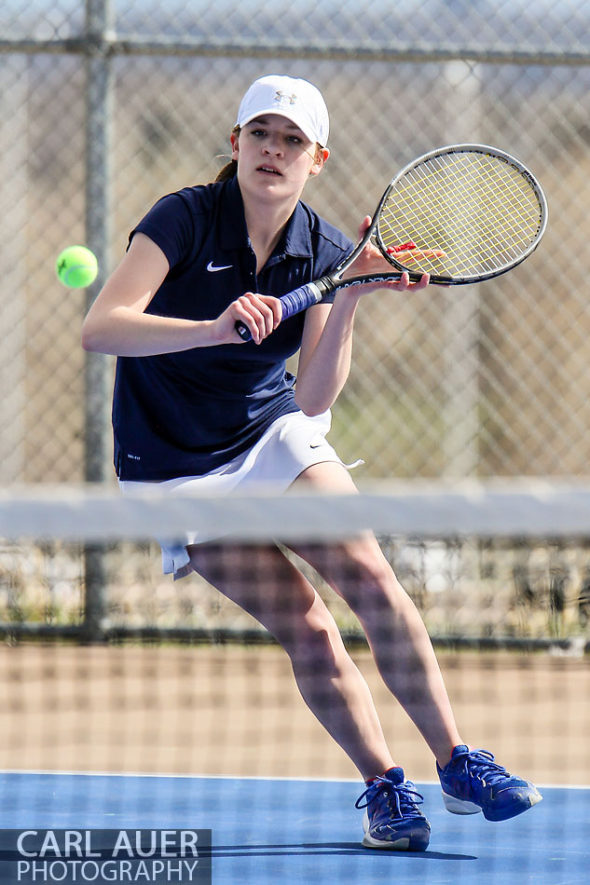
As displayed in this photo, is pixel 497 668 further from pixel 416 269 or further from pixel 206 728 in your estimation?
pixel 416 269

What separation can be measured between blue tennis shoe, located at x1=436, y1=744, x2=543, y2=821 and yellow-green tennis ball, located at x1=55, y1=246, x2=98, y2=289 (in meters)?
1.90

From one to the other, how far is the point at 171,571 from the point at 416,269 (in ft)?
2.58

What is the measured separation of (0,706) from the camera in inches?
167

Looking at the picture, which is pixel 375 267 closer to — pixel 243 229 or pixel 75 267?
pixel 243 229

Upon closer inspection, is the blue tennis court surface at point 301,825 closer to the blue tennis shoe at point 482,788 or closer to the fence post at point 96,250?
the blue tennis shoe at point 482,788

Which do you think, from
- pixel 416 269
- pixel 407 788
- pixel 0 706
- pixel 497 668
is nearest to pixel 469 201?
pixel 416 269

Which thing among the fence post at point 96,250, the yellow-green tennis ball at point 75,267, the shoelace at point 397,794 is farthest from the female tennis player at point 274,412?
the fence post at point 96,250

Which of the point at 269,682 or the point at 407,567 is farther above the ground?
the point at 407,567

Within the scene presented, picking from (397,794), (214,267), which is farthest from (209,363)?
(397,794)

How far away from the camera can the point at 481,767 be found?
95.3 inches

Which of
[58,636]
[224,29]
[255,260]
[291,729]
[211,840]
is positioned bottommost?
[211,840]

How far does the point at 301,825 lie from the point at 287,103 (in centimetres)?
133

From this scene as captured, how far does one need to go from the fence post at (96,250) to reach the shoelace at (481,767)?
2282 mm

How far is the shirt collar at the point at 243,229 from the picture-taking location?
2.51 metres
